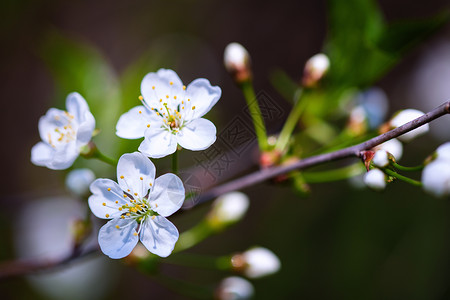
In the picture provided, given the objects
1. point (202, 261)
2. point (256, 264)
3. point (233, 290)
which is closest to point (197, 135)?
point (256, 264)

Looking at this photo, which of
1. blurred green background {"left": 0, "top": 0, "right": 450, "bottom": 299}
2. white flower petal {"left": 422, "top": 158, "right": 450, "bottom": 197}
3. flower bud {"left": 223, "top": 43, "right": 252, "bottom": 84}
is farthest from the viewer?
blurred green background {"left": 0, "top": 0, "right": 450, "bottom": 299}

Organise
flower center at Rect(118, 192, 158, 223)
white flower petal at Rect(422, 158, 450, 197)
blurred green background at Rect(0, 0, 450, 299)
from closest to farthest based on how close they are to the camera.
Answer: white flower petal at Rect(422, 158, 450, 197) < flower center at Rect(118, 192, 158, 223) < blurred green background at Rect(0, 0, 450, 299)

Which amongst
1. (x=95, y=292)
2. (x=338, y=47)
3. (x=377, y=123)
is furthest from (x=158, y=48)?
(x=95, y=292)

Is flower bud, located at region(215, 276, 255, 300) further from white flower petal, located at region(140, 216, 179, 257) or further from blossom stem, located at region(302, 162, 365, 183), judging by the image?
white flower petal, located at region(140, 216, 179, 257)

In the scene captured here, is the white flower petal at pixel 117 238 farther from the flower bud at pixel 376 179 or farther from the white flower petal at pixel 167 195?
the flower bud at pixel 376 179

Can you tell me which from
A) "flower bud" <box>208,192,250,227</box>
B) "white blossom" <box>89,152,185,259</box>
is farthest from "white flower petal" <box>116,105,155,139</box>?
"flower bud" <box>208,192,250,227</box>

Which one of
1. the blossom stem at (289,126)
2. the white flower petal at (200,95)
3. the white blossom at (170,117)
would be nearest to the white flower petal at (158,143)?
the white blossom at (170,117)

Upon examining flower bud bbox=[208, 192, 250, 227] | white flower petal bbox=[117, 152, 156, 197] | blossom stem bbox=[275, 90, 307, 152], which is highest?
blossom stem bbox=[275, 90, 307, 152]

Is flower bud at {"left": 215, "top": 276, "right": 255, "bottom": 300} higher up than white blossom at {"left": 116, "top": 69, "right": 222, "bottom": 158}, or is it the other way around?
white blossom at {"left": 116, "top": 69, "right": 222, "bottom": 158}
